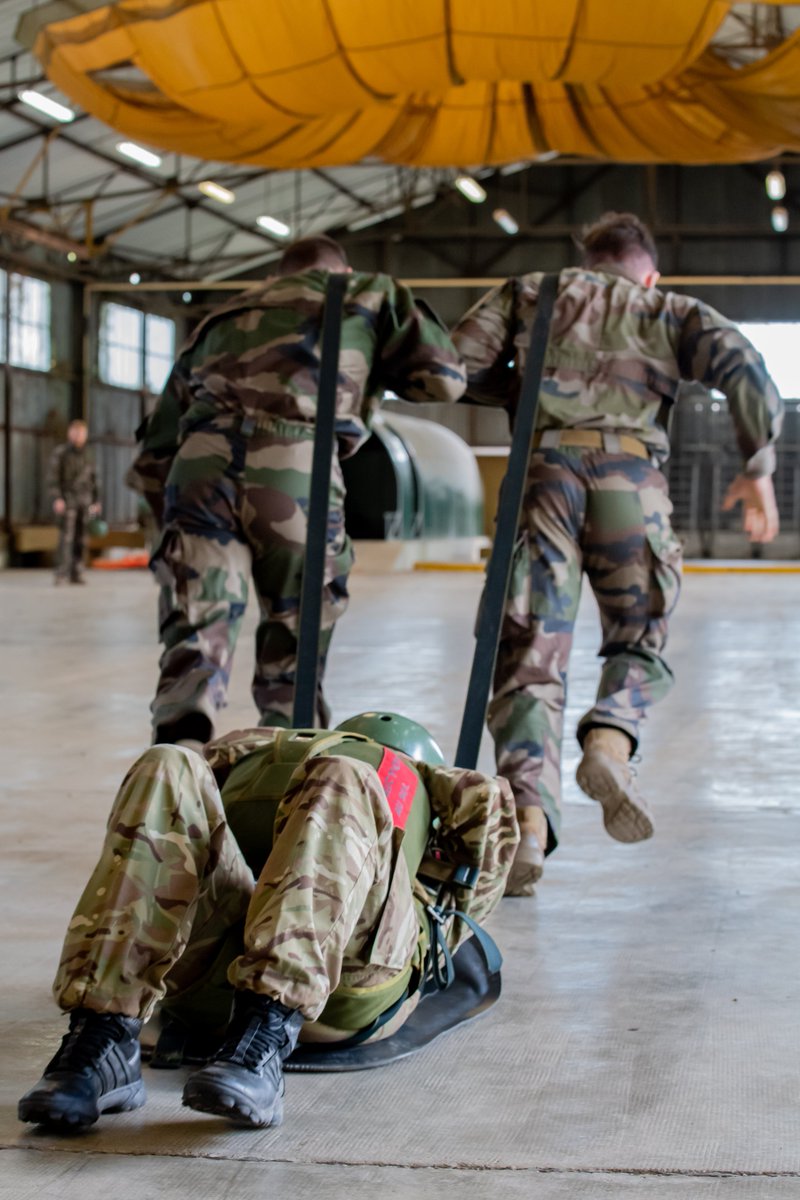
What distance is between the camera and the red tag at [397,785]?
8.18 feet

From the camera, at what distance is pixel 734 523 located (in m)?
34.0

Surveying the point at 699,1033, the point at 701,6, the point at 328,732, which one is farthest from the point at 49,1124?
the point at 701,6

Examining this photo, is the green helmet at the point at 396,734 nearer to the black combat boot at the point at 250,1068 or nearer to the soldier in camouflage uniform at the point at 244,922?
the soldier in camouflage uniform at the point at 244,922

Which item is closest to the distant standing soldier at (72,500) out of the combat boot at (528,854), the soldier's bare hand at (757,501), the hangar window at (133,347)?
the hangar window at (133,347)

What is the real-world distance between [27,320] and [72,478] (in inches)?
354

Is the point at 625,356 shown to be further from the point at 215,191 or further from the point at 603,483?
the point at 215,191

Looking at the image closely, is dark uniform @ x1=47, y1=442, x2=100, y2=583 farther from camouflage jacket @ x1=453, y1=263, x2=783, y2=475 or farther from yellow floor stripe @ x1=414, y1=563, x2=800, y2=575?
camouflage jacket @ x1=453, y1=263, x2=783, y2=475

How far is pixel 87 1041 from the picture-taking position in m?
2.11

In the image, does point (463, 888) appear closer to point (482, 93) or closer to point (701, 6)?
point (701, 6)

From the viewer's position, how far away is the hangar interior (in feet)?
7.04

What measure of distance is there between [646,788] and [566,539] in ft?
5.31

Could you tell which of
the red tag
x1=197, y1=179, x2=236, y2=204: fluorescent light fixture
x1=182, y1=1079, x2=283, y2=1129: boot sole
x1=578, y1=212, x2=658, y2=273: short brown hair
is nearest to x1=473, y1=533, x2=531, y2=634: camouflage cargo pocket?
x1=578, y1=212, x2=658, y2=273: short brown hair

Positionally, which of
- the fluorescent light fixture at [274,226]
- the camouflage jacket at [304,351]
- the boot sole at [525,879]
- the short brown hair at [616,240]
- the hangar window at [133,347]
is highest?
the fluorescent light fixture at [274,226]

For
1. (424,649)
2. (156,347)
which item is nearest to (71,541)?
(424,649)
